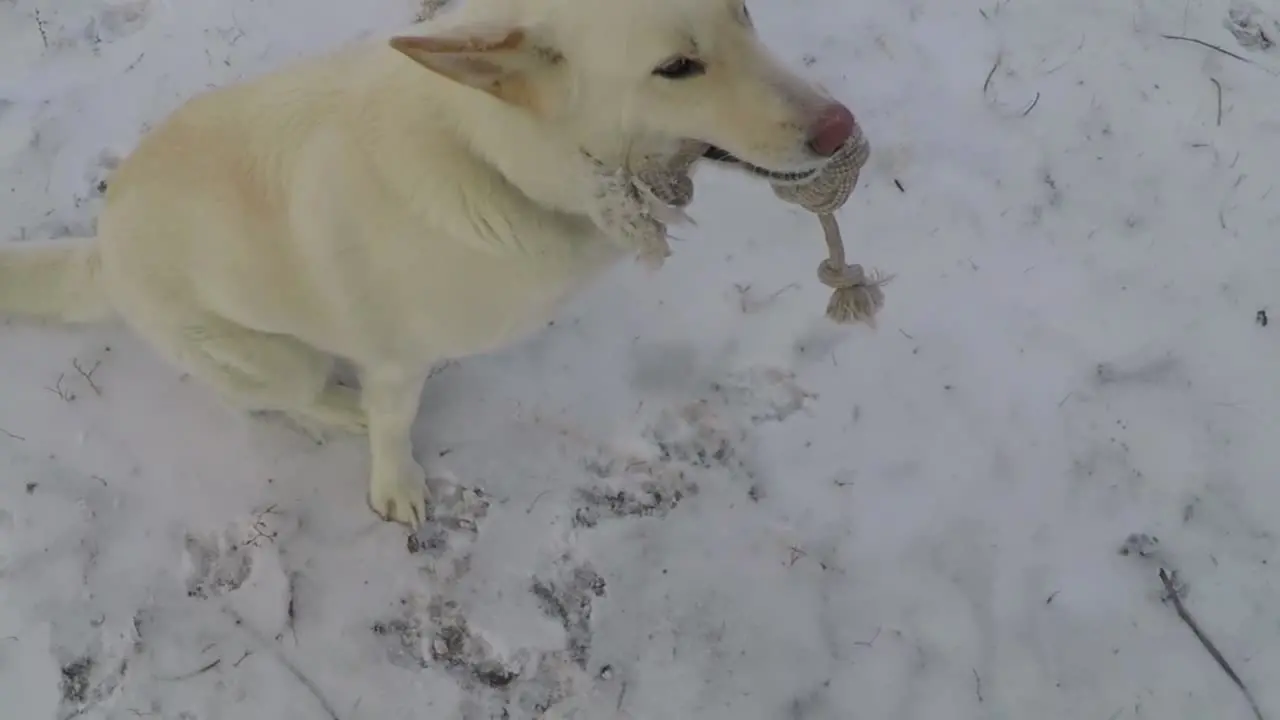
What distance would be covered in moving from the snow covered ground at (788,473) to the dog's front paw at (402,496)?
58 millimetres

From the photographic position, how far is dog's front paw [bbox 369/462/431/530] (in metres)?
2.80

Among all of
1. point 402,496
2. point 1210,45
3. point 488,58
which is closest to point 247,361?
point 402,496

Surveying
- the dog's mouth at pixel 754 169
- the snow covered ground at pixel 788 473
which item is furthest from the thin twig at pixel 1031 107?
the dog's mouth at pixel 754 169

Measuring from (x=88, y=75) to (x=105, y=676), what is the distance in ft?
7.03

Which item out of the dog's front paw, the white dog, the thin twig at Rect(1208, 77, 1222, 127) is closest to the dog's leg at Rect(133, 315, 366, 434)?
the white dog

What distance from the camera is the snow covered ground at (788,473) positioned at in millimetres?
2686

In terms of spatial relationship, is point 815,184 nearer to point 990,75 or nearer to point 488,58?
point 488,58

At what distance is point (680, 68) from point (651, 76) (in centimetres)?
5

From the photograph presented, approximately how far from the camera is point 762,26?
3.54 meters

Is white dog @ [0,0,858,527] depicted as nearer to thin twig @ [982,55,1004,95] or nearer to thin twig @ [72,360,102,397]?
thin twig @ [72,360,102,397]

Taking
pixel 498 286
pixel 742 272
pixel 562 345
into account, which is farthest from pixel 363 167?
pixel 742 272

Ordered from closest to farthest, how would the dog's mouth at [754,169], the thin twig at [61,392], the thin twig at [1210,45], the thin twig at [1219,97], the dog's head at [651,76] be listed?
the dog's head at [651,76] → the dog's mouth at [754,169] → the thin twig at [61,392] → the thin twig at [1219,97] → the thin twig at [1210,45]

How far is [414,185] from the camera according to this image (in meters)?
2.01

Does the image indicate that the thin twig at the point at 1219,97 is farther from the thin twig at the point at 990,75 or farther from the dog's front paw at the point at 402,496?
the dog's front paw at the point at 402,496
